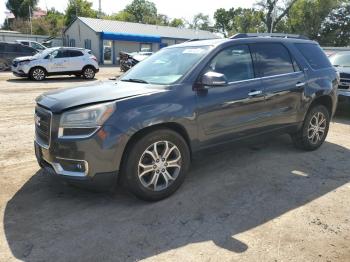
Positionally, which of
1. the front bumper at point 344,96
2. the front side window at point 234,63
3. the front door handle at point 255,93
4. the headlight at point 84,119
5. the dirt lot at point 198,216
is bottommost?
the dirt lot at point 198,216

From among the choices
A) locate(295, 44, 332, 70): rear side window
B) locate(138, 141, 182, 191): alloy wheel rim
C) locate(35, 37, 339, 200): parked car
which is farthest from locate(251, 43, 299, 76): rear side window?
locate(138, 141, 182, 191): alloy wheel rim

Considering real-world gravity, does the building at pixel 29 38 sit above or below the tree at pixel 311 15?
below

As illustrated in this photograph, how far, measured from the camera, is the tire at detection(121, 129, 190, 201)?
13.3 ft

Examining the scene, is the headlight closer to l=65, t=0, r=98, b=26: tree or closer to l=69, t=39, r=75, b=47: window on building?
l=69, t=39, r=75, b=47: window on building

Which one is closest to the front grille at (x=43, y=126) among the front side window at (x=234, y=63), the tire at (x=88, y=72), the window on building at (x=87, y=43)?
the front side window at (x=234, y=63)

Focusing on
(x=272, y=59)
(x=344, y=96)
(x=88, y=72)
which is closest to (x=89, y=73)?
(x=88, y=72)

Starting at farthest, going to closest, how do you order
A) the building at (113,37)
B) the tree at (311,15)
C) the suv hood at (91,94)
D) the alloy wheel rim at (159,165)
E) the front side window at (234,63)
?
the tree at (311,15) < the building at (113,37) < the front side window at (234,63) < the alloy wheel rim at (159,165) < the suv hood at (91,94)

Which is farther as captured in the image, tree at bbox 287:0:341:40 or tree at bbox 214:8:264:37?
tree at bbox 214:8:264:37

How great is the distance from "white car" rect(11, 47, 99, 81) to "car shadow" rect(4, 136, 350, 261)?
14.2 m

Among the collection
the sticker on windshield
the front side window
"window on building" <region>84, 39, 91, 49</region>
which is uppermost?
"window on building" <region>84, 39, 91, 49</region>

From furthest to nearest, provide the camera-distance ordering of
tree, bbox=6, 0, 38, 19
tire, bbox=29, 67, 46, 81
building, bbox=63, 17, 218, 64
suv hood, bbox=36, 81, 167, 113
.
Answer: tree, bbox=6, 0, 38, 19 → building, bbox=63, 17, 218, 64 → tire, bbox=29, 67, 46, 81 → suv hood, bbox=36, 81, 167, 113

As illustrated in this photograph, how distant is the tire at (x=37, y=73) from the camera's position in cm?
1805

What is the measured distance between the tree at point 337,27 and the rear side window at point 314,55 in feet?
182

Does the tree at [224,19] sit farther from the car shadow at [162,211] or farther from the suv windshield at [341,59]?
the car shadow at [162,211]
